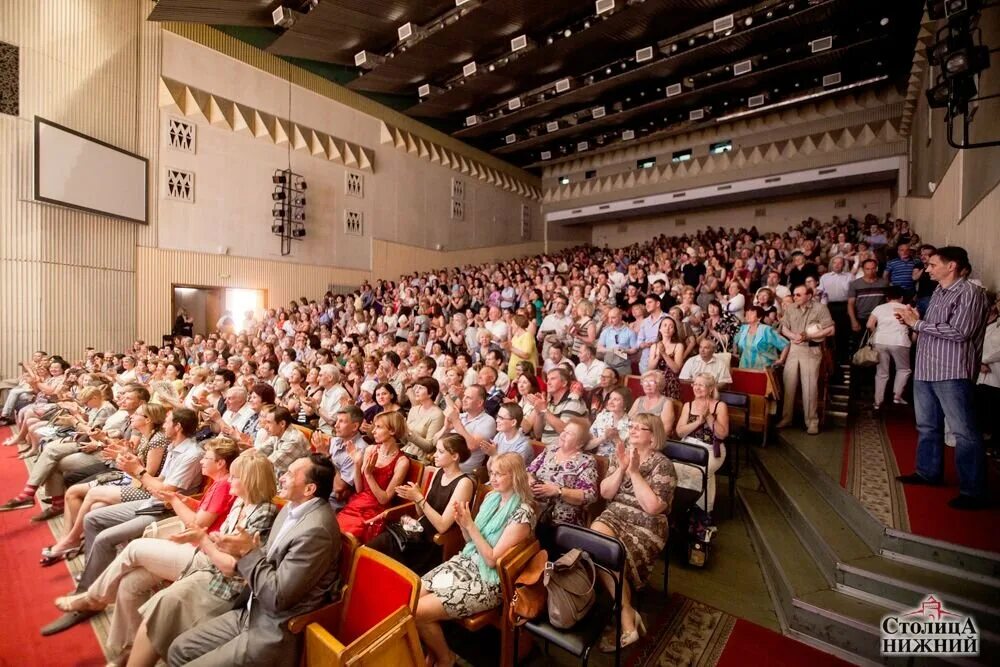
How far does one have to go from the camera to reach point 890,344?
421cm

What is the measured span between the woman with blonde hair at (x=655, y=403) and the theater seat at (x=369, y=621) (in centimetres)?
203

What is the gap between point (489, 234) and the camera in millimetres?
16984

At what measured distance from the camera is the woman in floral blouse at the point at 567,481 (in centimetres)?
250

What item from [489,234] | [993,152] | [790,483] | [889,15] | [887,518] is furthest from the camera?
[489,234]

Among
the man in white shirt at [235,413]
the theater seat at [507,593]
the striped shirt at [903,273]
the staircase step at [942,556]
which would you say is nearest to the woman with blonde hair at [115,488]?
the man in white shirt at [235,413]

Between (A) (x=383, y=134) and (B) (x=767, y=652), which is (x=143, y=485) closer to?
(B) (x=767, y=652)

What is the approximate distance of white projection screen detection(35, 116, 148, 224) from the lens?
24.8ft

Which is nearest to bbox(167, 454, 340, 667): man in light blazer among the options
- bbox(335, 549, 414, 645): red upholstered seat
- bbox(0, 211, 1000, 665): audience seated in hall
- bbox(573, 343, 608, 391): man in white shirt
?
bbox(0, 211, 1000, 665): audience seated in hall

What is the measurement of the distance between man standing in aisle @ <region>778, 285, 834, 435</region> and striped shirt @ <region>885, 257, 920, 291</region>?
1.86m

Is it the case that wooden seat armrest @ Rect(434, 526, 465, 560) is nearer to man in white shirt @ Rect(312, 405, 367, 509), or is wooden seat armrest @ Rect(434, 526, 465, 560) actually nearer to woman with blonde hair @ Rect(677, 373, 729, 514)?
man in white shirt @ Rect(312, 405, 367, 509)

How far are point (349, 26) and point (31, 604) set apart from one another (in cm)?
1093

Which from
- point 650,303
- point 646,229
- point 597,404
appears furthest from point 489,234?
point 597,404

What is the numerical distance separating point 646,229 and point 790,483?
50.4 feet

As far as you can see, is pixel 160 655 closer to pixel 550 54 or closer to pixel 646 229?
pixel 550 54
